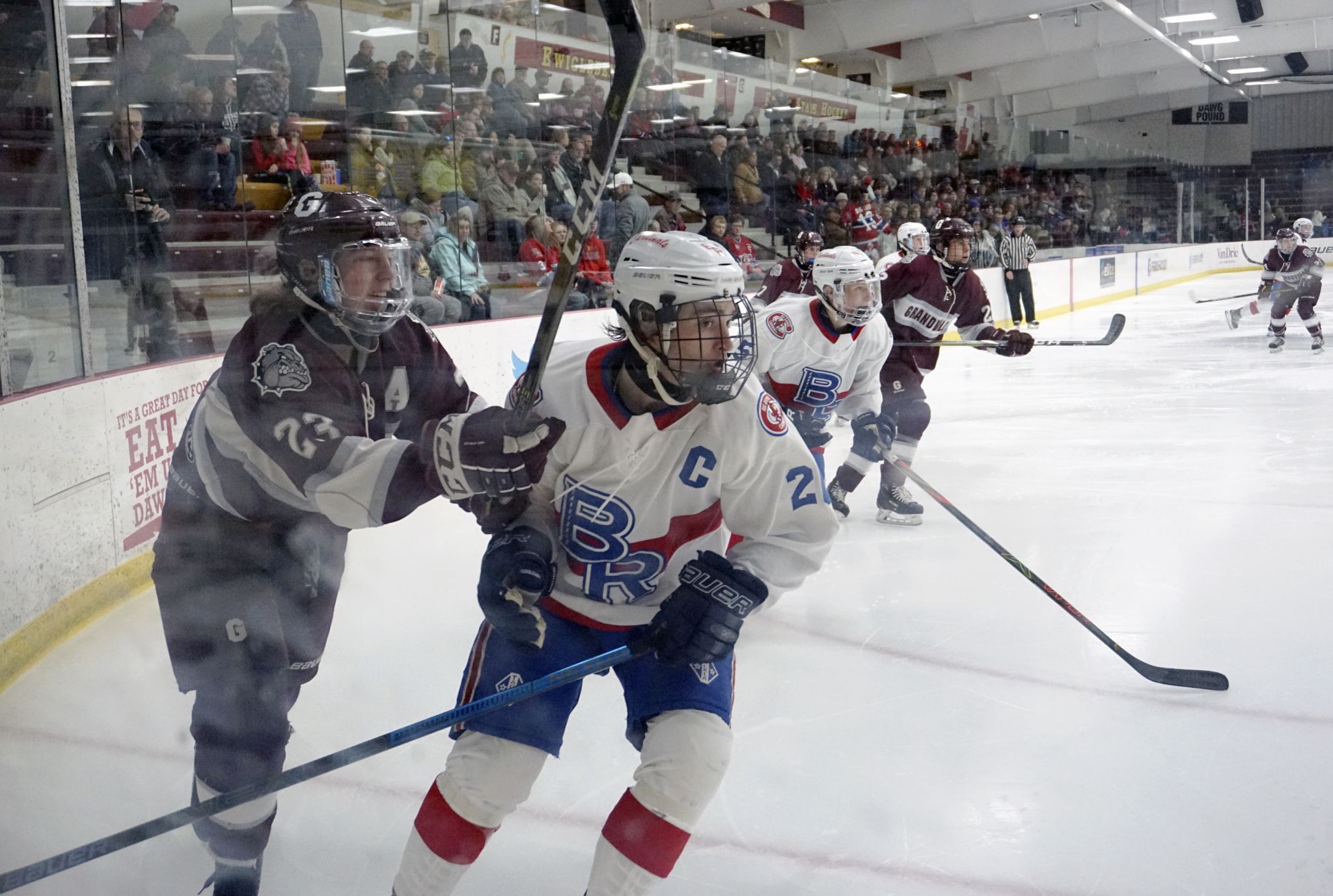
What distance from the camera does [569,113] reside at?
12.0ft

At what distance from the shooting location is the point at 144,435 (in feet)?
10.5

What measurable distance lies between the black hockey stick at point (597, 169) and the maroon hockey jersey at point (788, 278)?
446cm

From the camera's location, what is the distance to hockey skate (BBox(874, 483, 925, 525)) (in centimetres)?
415

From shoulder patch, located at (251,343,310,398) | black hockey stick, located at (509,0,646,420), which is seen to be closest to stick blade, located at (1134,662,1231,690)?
black hockey stick, located at (509,0,646,420)

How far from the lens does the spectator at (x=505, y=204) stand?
3.62 meters

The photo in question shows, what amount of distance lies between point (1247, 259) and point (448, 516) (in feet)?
53.8

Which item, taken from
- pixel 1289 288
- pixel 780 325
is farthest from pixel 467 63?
pixel 1289 288

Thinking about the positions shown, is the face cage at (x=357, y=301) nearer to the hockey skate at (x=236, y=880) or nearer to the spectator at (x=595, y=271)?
the hockey skate at (x=236, y=880)

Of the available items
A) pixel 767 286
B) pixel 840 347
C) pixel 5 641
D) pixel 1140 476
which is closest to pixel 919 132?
pixel 767 286

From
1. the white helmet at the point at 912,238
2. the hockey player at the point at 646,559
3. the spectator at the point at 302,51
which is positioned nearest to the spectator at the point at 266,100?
the spectator at the point at 302,51

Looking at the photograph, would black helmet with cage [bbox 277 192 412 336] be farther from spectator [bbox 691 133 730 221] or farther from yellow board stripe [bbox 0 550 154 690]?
spectator [bbox 691 133 730 221]

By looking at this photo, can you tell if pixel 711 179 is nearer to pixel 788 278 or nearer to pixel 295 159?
pixel 788 278

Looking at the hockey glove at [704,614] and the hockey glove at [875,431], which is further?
the hockey glove at [875,431]

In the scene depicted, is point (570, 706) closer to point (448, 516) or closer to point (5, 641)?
point (5, 641)
